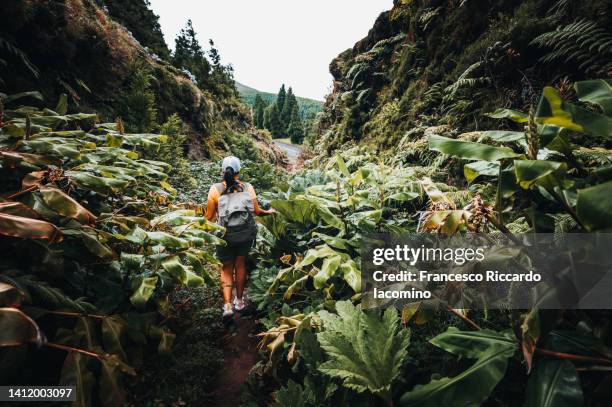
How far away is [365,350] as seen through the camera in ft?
5.68

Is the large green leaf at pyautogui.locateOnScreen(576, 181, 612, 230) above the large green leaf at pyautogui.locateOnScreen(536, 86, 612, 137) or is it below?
below

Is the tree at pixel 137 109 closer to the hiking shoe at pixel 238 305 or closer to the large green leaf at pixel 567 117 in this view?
the hiking shoe at pixel 238 305

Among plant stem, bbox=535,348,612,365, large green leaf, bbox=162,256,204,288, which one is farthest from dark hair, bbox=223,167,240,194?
plant stem, bbox=535,348,612,365

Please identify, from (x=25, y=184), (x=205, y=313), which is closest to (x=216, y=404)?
(x=205, y=313)

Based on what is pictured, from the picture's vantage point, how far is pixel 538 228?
157 cm

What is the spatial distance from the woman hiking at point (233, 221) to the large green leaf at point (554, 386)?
2.73 meters

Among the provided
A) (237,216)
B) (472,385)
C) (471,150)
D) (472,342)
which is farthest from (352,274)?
(237,216)

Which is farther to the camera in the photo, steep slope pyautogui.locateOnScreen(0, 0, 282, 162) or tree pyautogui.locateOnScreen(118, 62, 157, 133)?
tree pyautogui.locateOnScreen(118, 62, 157, 133)

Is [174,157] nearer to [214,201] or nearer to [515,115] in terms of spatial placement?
[214,201]

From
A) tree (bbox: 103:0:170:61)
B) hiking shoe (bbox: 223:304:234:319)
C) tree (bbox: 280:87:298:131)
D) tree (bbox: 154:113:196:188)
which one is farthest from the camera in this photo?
tree (bbox: 280:87:298:131)

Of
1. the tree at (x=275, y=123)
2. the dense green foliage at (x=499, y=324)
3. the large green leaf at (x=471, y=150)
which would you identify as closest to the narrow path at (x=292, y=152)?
the tree at (x=275, y=123)

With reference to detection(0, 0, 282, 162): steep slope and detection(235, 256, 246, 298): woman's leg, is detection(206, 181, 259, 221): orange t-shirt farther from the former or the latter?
detection(0, 0, 282, 162): steep slope

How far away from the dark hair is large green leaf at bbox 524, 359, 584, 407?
10.2 ft

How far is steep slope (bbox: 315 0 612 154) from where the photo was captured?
11.2 ft
